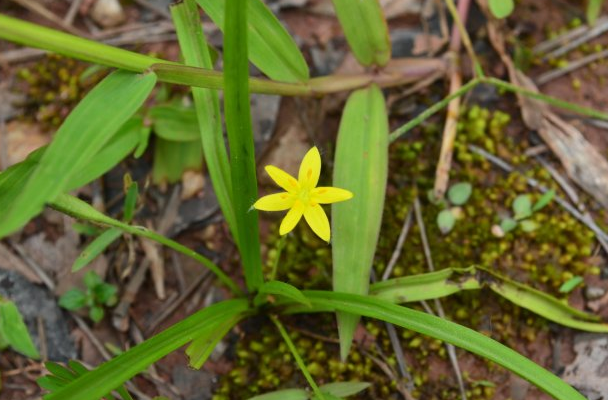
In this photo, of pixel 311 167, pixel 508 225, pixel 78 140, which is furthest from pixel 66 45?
pixel 508 225

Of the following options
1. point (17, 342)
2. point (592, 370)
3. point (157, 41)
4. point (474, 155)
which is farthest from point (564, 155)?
point (17, 342)

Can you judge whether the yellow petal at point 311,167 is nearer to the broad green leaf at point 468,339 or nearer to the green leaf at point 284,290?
the green leaf at point 284,290

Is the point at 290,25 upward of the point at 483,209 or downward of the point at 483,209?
upward

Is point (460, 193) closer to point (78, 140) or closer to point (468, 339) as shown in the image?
point (468, 339)

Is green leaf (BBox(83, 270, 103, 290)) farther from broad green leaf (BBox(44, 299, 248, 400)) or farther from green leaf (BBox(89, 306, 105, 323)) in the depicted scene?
broad green leaf (BBox(44, 299, 248, 400))

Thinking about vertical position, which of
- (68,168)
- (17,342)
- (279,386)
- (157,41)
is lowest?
(279,386)

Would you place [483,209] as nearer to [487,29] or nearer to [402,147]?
[402,147]
